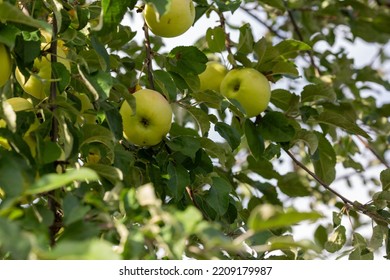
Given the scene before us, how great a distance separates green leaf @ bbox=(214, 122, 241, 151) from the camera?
5.06 ft

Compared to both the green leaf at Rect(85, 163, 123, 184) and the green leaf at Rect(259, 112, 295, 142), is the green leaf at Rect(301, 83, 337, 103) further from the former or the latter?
the green leaf at Rect(85, 163, 123, 184)

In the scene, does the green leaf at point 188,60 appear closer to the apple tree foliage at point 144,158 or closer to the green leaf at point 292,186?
the apple tree foliage at point 144,158

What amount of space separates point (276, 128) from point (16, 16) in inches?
29.3

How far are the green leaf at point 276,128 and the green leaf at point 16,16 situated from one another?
0.70m

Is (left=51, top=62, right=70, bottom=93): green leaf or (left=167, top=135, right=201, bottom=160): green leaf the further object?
(left=167, top=135, right=201, bottom=160): green leaf

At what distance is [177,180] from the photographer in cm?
138

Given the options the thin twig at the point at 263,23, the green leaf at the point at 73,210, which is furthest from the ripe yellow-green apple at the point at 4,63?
the thin twig at the point at 263,23

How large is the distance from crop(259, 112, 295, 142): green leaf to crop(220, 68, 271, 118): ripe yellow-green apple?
3 cm

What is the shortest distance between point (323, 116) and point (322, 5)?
152cm

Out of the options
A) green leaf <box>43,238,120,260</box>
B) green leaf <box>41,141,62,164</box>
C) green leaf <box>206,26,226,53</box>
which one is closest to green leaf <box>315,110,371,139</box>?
green leaf <box>206,26,226,53</box>

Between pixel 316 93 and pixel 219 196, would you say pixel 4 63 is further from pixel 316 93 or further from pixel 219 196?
pixel 316 93

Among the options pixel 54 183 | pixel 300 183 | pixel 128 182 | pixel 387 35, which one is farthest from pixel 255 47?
pixel 387 35

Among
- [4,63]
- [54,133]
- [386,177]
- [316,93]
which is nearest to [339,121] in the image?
[316,93]

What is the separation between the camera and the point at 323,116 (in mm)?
1676
